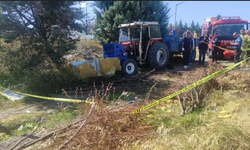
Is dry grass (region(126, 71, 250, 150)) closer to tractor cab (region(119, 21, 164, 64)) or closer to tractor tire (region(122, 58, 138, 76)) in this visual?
tractor tire (region(122, 58, 138, 76))

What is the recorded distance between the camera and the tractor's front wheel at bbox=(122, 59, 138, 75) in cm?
761

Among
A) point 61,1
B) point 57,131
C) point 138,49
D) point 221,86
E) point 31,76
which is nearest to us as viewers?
point 57,131

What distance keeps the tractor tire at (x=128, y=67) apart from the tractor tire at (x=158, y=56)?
43.1 inches

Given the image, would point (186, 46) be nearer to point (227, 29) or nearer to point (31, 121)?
point (227, 29)

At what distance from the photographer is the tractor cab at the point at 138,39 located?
27.7 ft

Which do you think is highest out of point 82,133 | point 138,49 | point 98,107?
point 138,49

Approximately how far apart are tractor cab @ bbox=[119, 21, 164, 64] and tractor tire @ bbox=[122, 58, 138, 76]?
647 mm

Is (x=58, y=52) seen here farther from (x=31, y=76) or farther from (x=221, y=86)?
(x=221, y=86)

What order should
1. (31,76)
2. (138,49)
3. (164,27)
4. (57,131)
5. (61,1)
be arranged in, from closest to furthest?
1. (57,131)
2. (61,1)
3. (31,76)
4. (138,49)
5. (164,27)

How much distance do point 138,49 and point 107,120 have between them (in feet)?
18.7

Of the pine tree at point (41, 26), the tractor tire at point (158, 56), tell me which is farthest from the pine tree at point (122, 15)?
the pine tree at point (41, 26)

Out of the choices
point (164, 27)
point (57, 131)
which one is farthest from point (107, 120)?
point (164, 27)

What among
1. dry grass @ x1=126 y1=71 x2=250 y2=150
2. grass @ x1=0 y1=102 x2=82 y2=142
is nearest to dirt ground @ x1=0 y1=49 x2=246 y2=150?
grass @ x1=0 y1=102 x2=82 y2=142

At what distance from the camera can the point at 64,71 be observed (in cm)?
731
